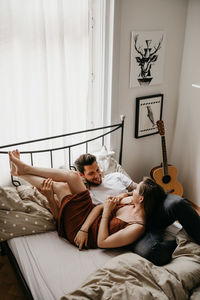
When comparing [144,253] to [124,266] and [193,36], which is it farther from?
[193,36]

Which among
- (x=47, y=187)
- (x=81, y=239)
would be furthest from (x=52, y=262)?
(x=47, y=187)

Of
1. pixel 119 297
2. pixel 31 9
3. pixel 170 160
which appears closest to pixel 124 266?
pixel 119 297

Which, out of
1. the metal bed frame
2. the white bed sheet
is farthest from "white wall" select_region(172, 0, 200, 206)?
the white bed sheet

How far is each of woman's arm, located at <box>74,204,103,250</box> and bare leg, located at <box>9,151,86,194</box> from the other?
0.58 feet

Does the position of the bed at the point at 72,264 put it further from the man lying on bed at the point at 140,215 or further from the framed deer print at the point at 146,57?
the framed deer print at the point at 146,57

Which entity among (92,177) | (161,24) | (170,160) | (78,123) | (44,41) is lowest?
(170,160)

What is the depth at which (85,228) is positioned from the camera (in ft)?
5.82

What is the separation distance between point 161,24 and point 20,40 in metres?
1.36

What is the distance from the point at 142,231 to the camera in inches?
66.6

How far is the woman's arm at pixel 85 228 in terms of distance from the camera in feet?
5.67

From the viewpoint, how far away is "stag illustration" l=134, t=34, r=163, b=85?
8.48ft

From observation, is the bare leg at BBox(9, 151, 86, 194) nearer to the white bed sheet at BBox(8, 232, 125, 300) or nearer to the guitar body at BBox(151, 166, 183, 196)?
the white bed sheet at BBox(8, 232, 125, 300)

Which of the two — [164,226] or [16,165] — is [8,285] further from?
[164,226]

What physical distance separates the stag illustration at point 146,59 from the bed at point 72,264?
1226 millimetres
